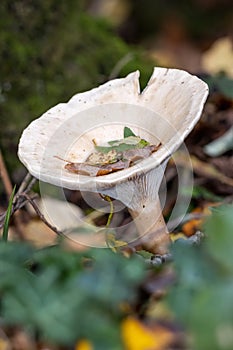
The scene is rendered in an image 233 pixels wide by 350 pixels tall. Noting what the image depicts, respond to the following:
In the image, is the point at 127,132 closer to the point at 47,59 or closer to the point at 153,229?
the point at 153,229

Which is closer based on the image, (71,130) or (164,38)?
(71,130)

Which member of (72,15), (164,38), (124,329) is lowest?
(164,38)

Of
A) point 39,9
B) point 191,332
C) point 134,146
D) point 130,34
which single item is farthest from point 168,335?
point 130,34

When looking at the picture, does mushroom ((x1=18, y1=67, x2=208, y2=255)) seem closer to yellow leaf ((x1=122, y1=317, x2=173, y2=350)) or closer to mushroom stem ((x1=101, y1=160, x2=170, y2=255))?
mushroom stem ((x1=101, y1=160, x2=170, y2=255))

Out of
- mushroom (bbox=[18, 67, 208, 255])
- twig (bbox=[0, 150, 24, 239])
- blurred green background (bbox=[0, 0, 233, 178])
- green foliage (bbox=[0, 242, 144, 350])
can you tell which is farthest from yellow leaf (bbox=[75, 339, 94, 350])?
blurred green background (bbox=[0, 0, 233, 178])

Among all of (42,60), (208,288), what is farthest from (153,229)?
(42,60)

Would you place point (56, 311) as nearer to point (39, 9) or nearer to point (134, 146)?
point (134, 146)
